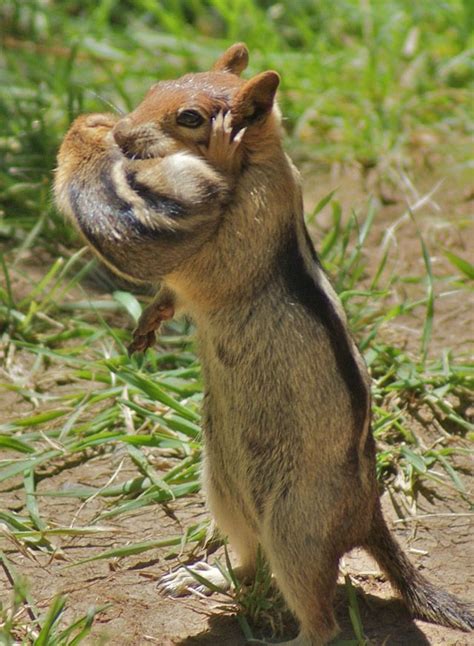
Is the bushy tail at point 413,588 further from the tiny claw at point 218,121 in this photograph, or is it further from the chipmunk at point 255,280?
the tiny claw at point 218,121

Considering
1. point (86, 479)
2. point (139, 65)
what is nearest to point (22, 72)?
point (139, 65)

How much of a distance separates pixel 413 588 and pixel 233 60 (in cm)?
175

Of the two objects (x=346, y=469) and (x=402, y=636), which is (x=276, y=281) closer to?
(x=346, y=469)

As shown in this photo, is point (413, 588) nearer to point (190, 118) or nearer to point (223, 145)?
point (223, 145)

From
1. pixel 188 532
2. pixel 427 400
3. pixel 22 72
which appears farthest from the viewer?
pixel 22 72

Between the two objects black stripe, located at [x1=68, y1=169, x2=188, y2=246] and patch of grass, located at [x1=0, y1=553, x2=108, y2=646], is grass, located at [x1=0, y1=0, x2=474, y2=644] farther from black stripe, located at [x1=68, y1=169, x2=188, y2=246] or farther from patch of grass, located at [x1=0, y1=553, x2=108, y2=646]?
black stripe, located at [x1=68, y1=169, x2=188, y2=246]

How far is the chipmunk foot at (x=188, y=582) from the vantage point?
3674 mm

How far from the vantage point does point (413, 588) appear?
355 cm

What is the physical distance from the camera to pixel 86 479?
4160 mm

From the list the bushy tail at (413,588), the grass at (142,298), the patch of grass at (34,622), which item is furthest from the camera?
the grass at (142,298)

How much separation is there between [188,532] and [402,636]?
32.3 inches

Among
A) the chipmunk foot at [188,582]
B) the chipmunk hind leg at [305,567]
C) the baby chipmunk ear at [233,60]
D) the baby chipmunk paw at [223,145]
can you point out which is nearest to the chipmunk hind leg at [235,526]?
the chipmunk foot at [188,582]

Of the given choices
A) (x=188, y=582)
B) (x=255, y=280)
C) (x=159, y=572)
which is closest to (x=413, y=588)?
(x=188, y=582)

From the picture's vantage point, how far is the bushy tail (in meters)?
3.52
